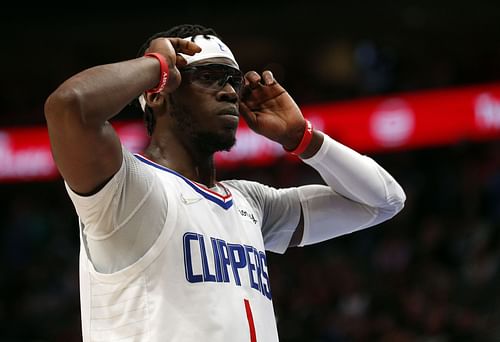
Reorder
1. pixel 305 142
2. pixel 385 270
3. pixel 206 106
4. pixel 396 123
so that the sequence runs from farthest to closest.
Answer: pixel 396 123 < pixel 385 270 < pixel 305 142 < pixel 206 106

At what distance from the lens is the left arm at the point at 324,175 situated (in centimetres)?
367

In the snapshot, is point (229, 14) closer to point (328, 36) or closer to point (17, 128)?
point (328, 36)

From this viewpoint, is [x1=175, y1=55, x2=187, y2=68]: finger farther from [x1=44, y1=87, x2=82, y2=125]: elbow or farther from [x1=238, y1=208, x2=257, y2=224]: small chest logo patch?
[x1=44, y1=87, x2=82, y2=125]: elbow

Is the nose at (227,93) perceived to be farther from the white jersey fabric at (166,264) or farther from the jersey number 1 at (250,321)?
the jersey number 1 at (250,321)

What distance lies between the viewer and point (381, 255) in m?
8.87

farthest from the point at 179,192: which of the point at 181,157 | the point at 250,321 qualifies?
the point at 250,321

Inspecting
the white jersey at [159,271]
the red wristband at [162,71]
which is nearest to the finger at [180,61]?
the red wristband at [162,71]

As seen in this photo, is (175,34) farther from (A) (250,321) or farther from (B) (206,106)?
(A) (250,321)

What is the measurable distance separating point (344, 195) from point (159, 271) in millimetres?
1170

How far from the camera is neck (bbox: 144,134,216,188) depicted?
11.1 feet

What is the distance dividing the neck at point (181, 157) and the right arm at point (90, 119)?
54 cm

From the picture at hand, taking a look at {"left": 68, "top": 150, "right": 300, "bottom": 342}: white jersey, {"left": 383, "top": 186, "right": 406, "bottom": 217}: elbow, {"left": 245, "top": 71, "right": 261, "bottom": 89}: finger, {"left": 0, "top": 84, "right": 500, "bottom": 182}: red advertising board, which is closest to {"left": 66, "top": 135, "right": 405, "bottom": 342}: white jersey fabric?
{"left": 68, "top": 150, "right": 300, "bottom": 342}: white jersey

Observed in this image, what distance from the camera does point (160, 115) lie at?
3.44 meters

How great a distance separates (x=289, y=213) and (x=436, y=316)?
3.75m
